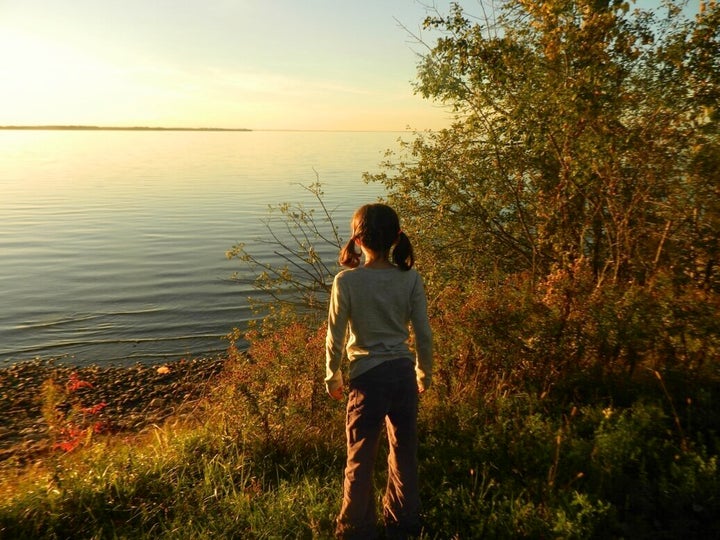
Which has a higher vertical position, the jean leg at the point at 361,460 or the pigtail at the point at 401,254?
the pigtail at the point at 401,254

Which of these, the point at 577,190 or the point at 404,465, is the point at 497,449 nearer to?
the point at 404,465

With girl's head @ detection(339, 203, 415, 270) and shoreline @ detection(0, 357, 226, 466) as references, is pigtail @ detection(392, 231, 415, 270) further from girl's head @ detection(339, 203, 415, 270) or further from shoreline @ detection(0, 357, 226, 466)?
shoreline @ detection(0, 357, 226, 466)

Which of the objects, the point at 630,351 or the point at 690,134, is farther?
the point at 690,134

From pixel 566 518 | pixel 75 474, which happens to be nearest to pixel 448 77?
pixel 566 518

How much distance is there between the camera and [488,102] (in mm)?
7773

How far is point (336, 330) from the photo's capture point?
3443 mm

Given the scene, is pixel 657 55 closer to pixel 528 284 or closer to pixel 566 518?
pixel 528 284

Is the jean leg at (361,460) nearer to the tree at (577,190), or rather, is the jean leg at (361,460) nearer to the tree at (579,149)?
the tree at (577,190)

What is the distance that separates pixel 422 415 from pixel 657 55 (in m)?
5.40

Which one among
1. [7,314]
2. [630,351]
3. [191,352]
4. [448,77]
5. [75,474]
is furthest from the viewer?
[7,314]

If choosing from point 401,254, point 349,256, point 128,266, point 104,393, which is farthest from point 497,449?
point 128,266

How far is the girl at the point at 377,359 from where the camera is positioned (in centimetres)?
336

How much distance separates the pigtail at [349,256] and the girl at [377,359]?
0.02m

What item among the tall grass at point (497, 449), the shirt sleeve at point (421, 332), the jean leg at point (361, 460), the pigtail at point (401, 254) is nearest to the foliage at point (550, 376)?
the tall grass at point (497, 449)
